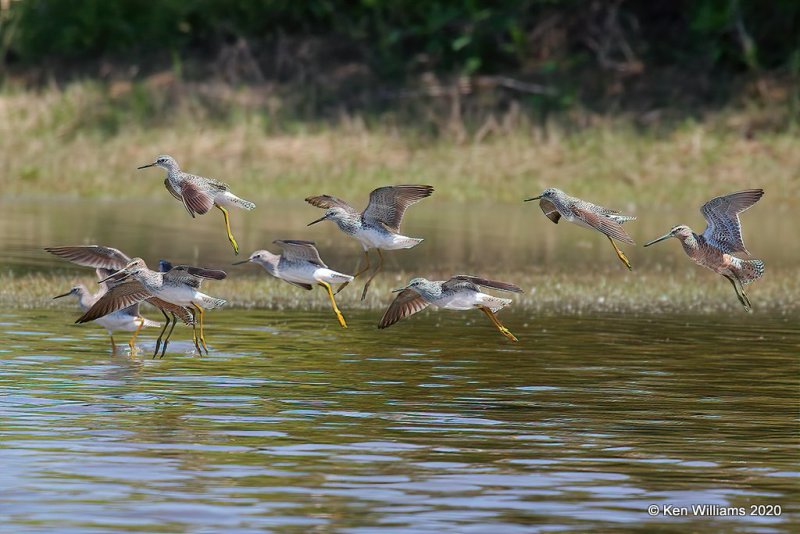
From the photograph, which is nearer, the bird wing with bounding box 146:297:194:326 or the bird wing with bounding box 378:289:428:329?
the bird wing with bounding box 378:289:428:329

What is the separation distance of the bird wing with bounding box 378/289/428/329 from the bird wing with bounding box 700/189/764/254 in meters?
2.82

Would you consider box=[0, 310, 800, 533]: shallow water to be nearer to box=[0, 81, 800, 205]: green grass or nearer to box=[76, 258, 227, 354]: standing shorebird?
box=[76, 258, 227, 354]: standing shorebird

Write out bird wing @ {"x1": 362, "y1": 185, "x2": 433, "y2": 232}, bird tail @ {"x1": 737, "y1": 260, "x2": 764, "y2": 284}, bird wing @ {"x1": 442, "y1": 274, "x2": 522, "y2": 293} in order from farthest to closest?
bird tail @ {"x1": 737, "y1": 260, "x2": 764, "y2": 284}, bird wing @ {"x1": 362, "y1": 185, "x2": 433, "y2": 232}, bird wing @ {"x1": 442, "y1": 274, "x2": 522, "y2": 293}

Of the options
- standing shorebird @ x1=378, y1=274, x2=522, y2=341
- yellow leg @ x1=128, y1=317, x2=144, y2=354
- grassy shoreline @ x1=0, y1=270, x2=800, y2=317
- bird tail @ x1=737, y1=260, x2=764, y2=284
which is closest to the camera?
standing shorebird @ x1=378, y1=274, x2=522, y2=341

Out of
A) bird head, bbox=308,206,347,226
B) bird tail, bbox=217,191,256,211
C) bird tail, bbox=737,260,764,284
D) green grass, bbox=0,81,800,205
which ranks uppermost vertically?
green grass, bbox=0,81,800,205

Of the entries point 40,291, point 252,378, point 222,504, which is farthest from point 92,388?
point 40,291

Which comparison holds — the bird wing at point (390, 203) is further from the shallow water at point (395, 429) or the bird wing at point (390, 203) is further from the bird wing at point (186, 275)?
the bird wing at point (186, 275)

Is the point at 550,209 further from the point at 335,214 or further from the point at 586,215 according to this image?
the point at 335,214

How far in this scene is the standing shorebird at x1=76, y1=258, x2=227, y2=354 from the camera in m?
15.8

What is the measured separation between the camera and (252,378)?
15398 millimetres

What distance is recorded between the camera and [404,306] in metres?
15.6

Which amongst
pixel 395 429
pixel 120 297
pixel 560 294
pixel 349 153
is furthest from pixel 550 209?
pixel 349 153

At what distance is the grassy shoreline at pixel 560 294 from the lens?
850 inches

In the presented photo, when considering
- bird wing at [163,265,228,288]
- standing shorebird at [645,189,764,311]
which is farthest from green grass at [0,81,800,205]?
bird wing at [163,265,228,288]
